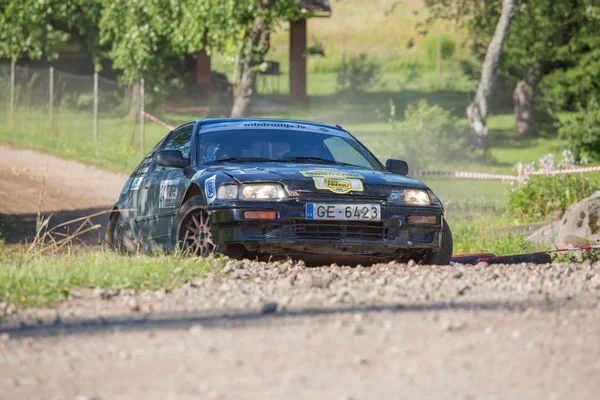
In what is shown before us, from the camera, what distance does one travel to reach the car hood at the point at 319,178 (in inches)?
324

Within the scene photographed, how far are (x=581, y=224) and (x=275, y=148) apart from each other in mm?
4977

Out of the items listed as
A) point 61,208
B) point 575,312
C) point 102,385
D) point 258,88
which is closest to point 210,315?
point 102,385

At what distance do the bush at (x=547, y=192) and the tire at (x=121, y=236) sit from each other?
6.74 meters

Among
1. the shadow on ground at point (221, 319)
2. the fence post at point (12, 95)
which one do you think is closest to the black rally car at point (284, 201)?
the shadow on ground at point (221, 319)

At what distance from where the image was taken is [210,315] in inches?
237

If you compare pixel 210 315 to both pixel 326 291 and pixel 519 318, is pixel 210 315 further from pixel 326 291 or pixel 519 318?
pixel 519 318

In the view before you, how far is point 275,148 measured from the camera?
941 centimetres

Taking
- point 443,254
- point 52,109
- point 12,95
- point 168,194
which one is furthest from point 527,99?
point 168,194

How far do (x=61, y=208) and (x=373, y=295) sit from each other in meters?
10.8

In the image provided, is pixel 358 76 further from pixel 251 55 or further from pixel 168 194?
pixel 168 194

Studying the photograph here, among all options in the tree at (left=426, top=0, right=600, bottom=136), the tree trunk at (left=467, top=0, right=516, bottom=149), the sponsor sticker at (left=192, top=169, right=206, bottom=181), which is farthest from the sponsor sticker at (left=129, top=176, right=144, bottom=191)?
the tree at (left=426, top=0, right=600, bottom=136)

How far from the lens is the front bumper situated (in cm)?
810

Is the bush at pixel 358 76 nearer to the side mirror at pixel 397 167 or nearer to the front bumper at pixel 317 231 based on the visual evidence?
the side mirror at pixel 397 167

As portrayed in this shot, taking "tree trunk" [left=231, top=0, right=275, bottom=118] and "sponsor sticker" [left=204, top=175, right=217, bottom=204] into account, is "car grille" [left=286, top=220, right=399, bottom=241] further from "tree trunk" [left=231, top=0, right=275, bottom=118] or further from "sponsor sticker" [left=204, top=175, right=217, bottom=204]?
"tree trunk" [left=231, top=0, right=275, bottom=118]
